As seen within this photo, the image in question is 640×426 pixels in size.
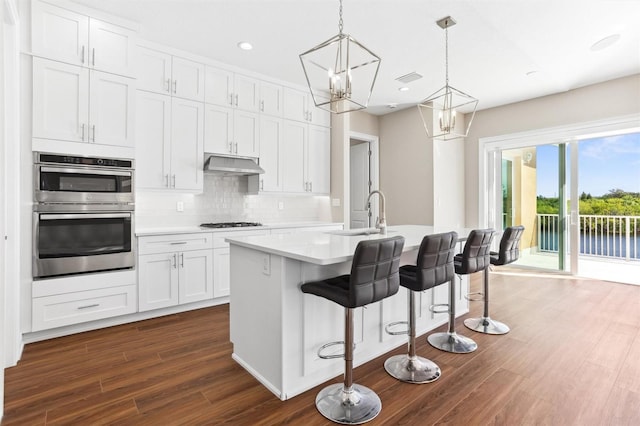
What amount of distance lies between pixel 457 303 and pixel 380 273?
2.00 meters

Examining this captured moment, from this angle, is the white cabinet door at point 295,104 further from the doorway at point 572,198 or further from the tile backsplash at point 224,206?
the doorway at point 572,198

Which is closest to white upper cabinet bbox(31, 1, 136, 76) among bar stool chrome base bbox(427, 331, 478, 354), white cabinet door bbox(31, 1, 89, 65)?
white cabinet door bbox(31, 1, 89, 65)

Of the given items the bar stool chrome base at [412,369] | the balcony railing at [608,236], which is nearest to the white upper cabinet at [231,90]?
the bar stool chrome base at [412,369]

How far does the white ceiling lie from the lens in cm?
294

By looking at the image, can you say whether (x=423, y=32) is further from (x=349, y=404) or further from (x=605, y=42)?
(x=349, y=404)

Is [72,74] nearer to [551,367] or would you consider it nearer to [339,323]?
[339,323]

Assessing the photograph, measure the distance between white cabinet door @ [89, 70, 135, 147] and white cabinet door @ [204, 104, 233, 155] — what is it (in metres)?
0.90

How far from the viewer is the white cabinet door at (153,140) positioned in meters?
3.53

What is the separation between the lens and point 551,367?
2350mm

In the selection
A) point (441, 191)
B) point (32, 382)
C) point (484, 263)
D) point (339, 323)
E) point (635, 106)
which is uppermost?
point (635, 106)

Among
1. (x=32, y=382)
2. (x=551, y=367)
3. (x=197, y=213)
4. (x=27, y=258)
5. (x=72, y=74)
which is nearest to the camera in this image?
(x=32, y=382)

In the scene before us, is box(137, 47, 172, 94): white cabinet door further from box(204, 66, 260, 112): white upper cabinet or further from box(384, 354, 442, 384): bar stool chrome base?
box(384, 354, 442, 384): bar stool chrome base

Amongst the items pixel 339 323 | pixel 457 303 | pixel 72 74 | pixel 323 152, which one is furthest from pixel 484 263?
pixel 72 74

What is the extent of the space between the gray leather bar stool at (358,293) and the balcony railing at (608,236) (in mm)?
5100
